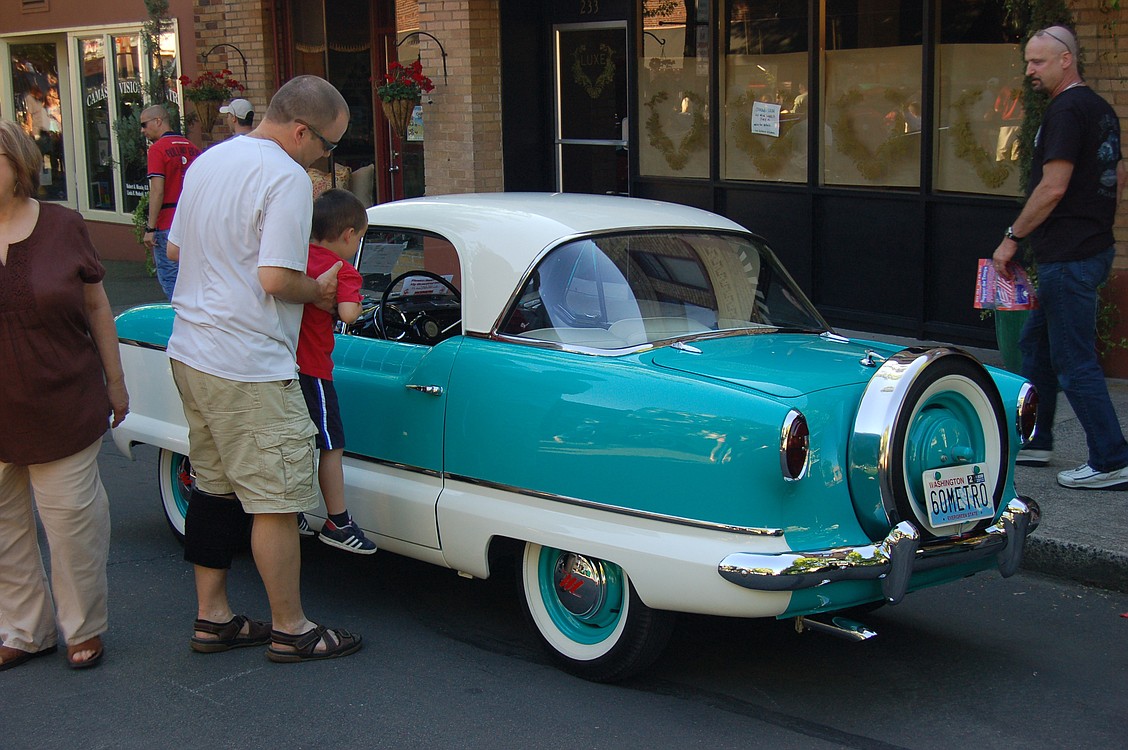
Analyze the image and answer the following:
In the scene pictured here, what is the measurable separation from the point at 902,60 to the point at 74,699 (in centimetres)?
745

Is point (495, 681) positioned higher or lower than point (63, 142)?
lower

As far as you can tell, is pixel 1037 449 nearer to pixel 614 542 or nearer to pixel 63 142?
pixel 614 542

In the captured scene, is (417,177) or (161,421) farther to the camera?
(417,177)

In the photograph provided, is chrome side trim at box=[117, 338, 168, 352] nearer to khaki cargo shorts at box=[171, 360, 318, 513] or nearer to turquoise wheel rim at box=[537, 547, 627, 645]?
khaki cargo shorts at box=[171, 360, 318, 513]

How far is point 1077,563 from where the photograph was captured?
5395 mm

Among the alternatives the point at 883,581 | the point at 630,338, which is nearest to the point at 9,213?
the point at 630,338

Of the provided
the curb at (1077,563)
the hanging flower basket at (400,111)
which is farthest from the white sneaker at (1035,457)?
the hanging flower basket at (400,111)

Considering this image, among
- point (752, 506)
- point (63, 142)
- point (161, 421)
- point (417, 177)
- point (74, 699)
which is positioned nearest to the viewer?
point (752, 506)

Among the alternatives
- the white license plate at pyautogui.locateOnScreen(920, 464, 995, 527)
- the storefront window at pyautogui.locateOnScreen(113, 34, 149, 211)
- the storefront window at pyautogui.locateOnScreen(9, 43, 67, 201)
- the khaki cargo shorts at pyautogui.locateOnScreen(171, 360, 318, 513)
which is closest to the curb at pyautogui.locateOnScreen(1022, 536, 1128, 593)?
the white license plate at pyautogui.locateOnScreen(920, 464, 995, 527)

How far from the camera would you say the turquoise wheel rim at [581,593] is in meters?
4.28

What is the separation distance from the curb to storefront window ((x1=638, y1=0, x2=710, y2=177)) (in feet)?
20.4

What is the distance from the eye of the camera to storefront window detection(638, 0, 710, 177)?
11008 millimetres

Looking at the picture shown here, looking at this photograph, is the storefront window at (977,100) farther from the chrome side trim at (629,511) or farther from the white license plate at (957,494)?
the chrome side trim at (629,511)

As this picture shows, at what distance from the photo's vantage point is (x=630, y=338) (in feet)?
14.8
